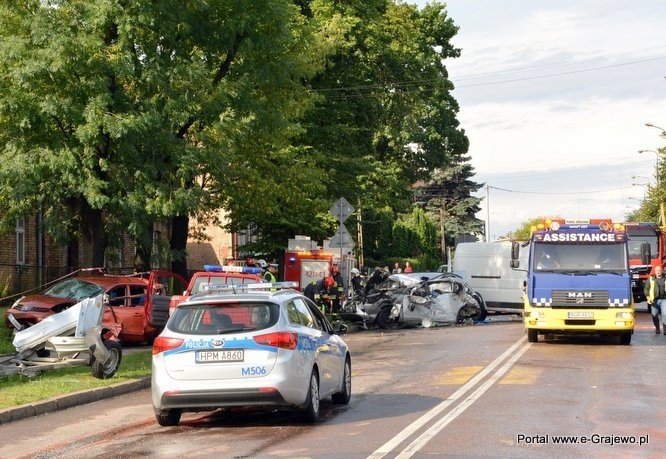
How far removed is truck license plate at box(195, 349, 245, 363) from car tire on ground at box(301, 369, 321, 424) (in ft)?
2.77

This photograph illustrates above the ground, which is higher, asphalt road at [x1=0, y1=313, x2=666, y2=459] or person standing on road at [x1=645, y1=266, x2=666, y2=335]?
person standing on road at [x1=645, y1=266, x2=666, y2=335]

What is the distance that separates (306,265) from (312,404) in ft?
87.4

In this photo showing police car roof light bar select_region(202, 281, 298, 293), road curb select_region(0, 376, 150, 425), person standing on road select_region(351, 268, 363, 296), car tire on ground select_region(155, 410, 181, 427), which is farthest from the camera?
person standing on road select_region(351, 268, 363, 296)

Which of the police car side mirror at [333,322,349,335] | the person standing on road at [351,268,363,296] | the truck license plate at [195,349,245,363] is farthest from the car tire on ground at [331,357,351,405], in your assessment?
the person standing on road at [351,268,363,296]

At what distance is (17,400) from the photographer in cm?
1420

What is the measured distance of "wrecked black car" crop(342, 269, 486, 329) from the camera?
3275 cm

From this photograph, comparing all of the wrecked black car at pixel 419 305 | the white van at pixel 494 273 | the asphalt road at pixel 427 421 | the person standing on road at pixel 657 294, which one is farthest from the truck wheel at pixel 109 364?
the white van at pixel 494 273

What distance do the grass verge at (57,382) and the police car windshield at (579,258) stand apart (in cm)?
854

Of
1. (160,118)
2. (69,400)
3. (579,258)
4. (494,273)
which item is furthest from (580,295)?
(494,273)

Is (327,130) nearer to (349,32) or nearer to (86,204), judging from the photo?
(349,32)

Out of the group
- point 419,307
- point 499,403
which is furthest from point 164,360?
point 419,307

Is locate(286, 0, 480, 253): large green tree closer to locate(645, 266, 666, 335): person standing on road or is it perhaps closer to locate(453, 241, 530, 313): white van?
locate(453, 241, 530, 313): white van

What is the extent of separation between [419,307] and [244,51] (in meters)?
9.57

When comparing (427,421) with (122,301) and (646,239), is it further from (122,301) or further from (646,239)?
(646,239)
